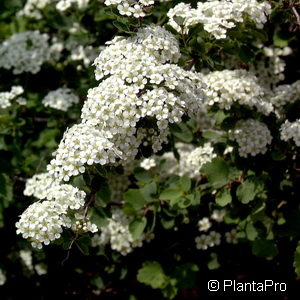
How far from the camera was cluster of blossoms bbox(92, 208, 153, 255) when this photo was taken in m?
3.95

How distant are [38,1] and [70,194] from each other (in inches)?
104

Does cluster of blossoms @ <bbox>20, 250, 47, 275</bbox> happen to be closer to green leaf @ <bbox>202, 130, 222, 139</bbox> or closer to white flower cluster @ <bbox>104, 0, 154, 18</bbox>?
green leaf @ <bbox>202, 130, 222, 139</bbox>

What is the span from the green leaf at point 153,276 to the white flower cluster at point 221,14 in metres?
1.80

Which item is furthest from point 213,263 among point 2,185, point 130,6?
point 130,6

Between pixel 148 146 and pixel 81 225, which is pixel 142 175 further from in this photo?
pixel 81 225

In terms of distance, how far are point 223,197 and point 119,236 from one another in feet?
2.97

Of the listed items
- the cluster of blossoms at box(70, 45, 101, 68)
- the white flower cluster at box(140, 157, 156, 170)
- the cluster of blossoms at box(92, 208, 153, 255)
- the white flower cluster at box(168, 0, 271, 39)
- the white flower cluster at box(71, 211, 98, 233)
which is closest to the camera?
the white flower cluster at box(71, 211, 98, 233)

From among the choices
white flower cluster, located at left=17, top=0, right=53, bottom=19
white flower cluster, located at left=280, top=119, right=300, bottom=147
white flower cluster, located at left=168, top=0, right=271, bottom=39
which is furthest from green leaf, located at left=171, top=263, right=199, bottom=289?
white flower cluster, located at left=17, top=0, right=53, bottom=19

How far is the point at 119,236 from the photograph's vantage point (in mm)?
3951

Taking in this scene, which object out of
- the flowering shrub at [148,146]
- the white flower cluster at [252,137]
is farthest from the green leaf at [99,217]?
the white flower cluster at [252,137]

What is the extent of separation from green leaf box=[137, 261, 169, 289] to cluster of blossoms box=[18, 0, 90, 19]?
2.12m

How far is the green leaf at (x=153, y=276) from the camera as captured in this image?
402cm

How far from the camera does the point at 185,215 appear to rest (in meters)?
3.84

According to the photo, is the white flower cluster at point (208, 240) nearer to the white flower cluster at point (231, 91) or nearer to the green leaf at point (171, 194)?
the green leaf at point (171, 194)
